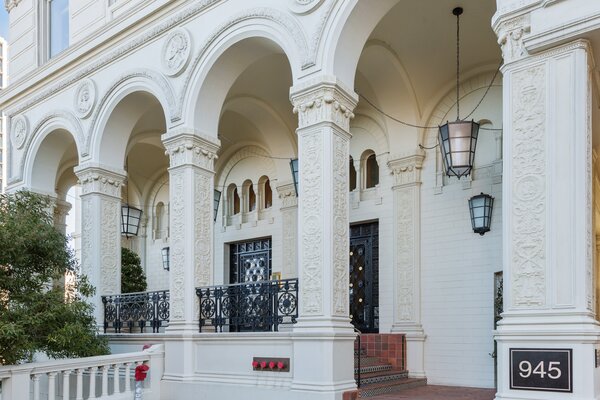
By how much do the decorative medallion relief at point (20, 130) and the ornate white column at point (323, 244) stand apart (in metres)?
8.87

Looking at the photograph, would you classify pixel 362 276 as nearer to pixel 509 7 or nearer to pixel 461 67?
pixel 461 67

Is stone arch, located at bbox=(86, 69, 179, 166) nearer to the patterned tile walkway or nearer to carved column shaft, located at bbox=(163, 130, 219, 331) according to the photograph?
carved column shaft, located at bbox=(163, 130, 219, 331)

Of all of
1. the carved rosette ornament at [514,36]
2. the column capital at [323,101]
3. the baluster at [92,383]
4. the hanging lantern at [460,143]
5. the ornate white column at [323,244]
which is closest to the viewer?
the carved rosette ornament at [514,36]

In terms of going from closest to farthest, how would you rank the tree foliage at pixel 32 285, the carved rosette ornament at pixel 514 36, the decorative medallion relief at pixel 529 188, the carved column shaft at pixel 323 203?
the decorative medallion relief at pixel 529 188 → the carved rosette ornament at pixel 514 36 → the tree foliage at pixel 32 285 → the carved column shaft at pixel 323 203

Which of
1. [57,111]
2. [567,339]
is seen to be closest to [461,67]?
[567,339]

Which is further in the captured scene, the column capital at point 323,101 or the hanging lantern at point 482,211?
the hanging lantern at point 482,211

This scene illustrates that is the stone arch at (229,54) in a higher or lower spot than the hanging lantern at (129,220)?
higher

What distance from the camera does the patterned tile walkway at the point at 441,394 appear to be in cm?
910

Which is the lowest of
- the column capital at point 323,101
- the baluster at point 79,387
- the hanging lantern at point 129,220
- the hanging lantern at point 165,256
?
the baluster at point 79,387

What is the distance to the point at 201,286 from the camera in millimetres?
10453

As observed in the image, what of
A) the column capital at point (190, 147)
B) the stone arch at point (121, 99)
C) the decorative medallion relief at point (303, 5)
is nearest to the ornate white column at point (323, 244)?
the decorative medallion relief at point (303, 5)

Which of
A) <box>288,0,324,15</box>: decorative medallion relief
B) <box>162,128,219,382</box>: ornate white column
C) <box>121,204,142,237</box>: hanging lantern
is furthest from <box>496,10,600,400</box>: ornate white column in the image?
<box>121,204,142,237</box>: hanging lantern

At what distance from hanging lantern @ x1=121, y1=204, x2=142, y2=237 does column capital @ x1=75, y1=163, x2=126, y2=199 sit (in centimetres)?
106

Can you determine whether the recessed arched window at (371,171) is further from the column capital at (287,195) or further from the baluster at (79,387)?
the baluster at (79,387)
